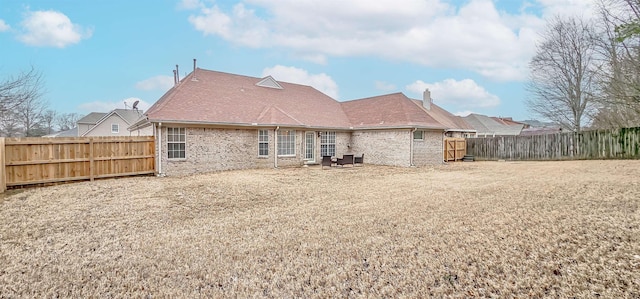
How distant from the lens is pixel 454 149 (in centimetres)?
2288

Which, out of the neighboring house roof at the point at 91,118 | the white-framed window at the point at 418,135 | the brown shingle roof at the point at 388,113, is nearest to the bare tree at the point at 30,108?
the brown shingle roof at the point at 388,113

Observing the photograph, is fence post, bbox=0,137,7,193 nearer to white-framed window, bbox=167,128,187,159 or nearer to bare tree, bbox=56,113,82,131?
white-framed window, bbox=167,128,187,159

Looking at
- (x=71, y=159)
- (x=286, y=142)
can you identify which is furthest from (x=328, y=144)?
(x=71, y=159)

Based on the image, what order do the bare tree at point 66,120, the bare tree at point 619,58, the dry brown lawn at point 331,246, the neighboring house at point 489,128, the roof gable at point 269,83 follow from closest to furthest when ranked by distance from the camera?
the dry brown lawn at point 331,246 → the bare tree at point 619,58 → the roof gable at point 269,83 → the neighboring house at point 489,128 → the bare tree at point 66,120

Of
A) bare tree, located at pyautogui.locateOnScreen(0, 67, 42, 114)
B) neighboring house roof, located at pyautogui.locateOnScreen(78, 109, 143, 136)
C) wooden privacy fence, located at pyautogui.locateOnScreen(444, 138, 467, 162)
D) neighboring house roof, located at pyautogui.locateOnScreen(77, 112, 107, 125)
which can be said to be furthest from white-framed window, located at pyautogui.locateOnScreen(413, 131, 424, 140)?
neighboring house roof, located at pyautogui.locateOnScreen(77, 112, 107, 125)

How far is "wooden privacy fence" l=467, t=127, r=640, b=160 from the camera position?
17438 millimetres

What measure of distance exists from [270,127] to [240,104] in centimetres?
243

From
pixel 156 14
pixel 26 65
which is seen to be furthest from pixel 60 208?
pixel 156 14

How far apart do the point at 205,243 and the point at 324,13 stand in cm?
1354

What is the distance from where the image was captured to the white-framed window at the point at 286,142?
1708 centimetres

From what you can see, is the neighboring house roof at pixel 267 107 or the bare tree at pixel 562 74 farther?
the bare tree at pixel 562 74

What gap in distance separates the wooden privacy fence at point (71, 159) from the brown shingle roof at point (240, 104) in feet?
5.45

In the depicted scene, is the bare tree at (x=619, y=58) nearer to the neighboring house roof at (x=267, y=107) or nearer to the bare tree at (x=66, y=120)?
the neighboring house roof at (x=267, y=107)

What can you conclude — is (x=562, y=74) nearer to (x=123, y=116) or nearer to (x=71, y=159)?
(x=71, y=159)
